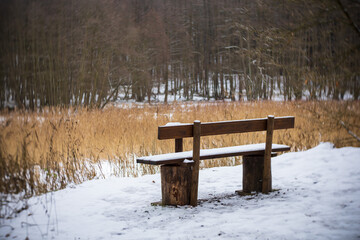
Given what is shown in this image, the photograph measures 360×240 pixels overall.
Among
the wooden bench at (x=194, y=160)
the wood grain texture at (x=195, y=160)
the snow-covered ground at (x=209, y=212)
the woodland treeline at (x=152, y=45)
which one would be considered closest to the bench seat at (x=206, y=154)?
the wooden bench at (x=194, y=160)

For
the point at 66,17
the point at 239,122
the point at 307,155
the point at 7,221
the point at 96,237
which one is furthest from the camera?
the point at 66,17

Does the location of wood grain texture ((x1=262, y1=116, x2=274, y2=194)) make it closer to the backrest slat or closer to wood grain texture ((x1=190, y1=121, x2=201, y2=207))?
Answer: the backrest slat

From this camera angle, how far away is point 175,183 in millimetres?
4039

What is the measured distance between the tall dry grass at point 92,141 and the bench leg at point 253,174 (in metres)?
0.93

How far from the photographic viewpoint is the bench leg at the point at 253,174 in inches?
180

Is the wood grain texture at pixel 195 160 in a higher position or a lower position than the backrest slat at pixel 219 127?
lower

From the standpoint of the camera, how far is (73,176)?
5.30 metres

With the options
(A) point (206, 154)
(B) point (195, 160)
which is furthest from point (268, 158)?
(B) point (195, 160)

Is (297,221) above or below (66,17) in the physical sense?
below

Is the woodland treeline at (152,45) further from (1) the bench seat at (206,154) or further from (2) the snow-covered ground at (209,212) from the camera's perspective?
(2) the snow-covered ground at (209,212)

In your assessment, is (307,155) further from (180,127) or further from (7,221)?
(7,221)

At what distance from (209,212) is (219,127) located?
98 cm

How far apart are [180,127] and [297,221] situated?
1.52 m

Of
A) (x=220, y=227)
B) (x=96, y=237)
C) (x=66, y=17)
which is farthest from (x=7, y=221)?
(x=66, y=17)
